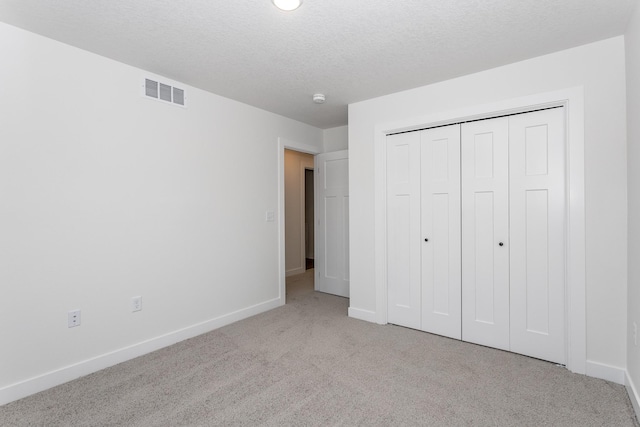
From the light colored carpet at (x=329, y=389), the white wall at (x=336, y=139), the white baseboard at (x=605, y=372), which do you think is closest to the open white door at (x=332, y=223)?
the white wall at (x=336, y=139)

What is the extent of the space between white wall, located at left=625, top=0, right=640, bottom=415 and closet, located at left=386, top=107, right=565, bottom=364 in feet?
1.30

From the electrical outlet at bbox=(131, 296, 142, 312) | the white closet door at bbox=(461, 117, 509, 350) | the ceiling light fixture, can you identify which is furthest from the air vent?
the white closet door at bbox=(461, 117, 509, 350)

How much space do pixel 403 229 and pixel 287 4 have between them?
225cm

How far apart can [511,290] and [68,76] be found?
3810 mm

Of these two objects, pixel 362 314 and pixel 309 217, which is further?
pixel 309 217

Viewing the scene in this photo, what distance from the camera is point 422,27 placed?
2080 mm

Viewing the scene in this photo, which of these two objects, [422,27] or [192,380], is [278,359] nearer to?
[192,380]

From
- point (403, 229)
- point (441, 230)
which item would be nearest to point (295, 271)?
point (403, 229)

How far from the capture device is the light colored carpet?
6.12ft

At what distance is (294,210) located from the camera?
6039mm

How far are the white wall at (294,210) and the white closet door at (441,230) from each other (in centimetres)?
320

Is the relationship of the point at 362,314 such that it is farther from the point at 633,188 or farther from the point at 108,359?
the point at 633,188

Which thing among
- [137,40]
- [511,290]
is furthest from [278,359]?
[137,40]

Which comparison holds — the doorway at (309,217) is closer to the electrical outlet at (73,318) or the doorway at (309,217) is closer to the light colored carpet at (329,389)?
the light colored carpet at (329,389)
